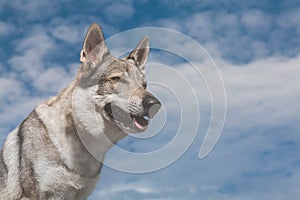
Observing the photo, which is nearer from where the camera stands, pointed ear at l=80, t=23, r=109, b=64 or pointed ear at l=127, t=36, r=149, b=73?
pointed ear at l=80, t=23, r=109, b=64

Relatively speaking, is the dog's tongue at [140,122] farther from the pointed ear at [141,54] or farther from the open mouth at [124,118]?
the pointed ear at [141,54]

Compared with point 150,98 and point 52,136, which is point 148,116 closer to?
point 150,98

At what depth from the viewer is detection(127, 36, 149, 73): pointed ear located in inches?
483

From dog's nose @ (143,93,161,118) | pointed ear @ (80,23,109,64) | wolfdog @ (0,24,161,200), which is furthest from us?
pointed ear @ (80,23,109,64)

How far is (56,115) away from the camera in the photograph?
11.0 m

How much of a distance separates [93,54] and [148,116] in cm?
200

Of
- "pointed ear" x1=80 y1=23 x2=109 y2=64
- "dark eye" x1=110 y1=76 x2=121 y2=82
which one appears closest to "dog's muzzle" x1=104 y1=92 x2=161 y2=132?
"dark eye" x1=110 y1=76 x2=121 y2=82

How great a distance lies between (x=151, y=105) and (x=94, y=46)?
2.01 meters

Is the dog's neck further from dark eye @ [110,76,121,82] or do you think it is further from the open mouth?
dark eye @ [110,76,121,82]

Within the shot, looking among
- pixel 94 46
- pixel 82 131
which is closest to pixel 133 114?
pixel 82 131

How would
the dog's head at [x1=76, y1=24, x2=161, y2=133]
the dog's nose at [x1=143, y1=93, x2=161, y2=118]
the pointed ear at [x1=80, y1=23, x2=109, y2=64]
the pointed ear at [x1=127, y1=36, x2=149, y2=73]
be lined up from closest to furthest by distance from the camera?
the dog's nose at [x1=143, y1=93, x2=161, y2=118], the dog's head at [x1=76, y1=24, x2=161, y2=133], the pointed ear at [x1=80, y1=23, x2=109, y2=64], the pointed ear at [x1=127, y1=36, x2=149, y2=73]

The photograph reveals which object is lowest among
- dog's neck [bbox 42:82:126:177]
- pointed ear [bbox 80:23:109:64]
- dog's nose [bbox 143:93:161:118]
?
dog's neck [bbox 42:82:126:177]

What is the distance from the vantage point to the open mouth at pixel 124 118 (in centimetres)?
1089

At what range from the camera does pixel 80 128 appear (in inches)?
428
